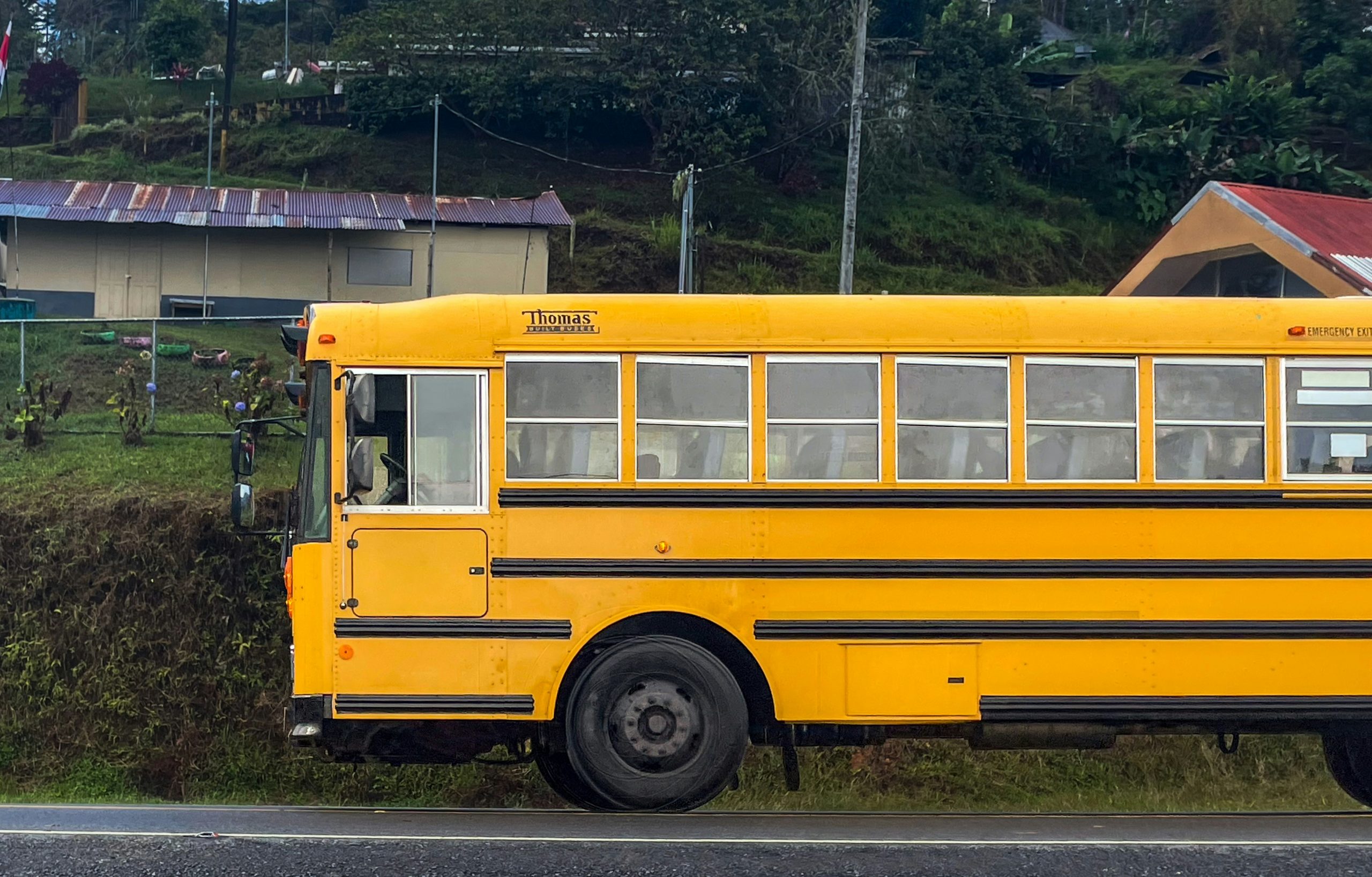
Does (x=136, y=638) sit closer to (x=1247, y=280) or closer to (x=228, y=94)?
(x=1247, y=280)

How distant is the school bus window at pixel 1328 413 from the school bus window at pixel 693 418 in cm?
321

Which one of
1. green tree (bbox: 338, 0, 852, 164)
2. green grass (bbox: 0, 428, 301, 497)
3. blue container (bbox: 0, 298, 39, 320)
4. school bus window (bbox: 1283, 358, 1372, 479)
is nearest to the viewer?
school bus window (bbox: 1283, 358, 1372, 479)

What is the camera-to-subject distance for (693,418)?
25.3 ft

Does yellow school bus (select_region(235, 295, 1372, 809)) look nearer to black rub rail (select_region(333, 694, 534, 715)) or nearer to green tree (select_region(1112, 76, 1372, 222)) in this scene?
black rub rail (select_region(333, 694, 534, 715))

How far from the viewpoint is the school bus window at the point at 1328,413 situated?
7.80 meters

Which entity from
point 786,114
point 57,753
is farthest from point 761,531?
point 786,114

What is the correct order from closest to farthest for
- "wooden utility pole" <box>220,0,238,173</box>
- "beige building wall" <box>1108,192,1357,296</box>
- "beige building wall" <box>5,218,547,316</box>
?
"beige building wall" <box>1108,192,1357,296</box>
"beige building wall" <box>5,218,547,316</box>
"wooden utility pole" <box>220,0,238,173</box>

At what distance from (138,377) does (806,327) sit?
36.0ft

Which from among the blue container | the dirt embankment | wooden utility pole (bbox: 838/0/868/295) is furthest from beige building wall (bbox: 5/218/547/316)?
the dirt embankment

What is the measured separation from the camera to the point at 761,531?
7629 millimetres

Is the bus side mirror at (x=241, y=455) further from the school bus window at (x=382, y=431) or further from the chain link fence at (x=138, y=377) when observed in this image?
the chain link fence at (x=138, y=377)

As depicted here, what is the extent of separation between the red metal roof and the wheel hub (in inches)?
381

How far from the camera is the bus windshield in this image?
7746 mm

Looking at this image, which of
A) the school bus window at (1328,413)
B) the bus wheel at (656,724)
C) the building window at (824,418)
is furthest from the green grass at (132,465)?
the school bus window at (1328,413)
